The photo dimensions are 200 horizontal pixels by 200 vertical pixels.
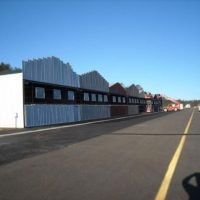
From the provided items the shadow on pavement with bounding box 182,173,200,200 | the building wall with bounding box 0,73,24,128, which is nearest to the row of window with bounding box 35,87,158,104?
the building wall with bounding box 0,73,24,128

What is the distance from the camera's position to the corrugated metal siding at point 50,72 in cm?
3238

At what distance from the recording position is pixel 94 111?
168ft

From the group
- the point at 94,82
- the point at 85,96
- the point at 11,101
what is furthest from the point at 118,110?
the point at 11,101

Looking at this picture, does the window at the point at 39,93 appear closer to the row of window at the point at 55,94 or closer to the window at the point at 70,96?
the row of window at the point at 55,94

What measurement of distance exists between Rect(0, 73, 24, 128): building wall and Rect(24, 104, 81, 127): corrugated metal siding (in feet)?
2.44

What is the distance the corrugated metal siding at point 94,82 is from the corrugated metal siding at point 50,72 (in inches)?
95.5

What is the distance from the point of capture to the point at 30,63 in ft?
107

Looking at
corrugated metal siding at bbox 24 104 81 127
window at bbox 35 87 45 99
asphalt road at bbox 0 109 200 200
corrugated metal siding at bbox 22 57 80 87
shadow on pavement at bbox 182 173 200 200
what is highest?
corrugated metal siding at bbox 22 57 80 87

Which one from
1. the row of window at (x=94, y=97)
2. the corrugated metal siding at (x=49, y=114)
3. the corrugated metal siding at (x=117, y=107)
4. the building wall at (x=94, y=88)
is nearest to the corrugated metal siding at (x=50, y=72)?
the corrugated metal siding at (x=49, y=114)

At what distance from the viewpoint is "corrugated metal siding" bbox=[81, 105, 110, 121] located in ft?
153

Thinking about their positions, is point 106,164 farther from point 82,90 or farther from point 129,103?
point 129,103

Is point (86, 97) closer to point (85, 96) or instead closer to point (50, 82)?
point (85, 96)

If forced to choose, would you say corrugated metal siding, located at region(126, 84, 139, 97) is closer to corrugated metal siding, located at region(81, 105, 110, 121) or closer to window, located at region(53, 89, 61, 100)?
corrugated metal siding, located at region(81, 105, 110, 121)

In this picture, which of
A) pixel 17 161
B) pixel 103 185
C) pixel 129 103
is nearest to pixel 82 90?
pixel 129 103
